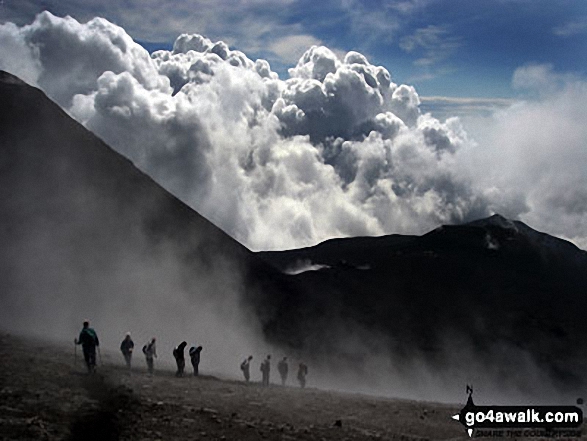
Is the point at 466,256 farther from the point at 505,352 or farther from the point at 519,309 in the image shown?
the point at 505,352

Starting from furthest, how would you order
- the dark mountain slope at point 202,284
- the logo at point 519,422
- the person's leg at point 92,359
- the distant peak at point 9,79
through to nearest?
the distant peak at point 9,79 → the dark mountain slope at point 202,284 → the logo at point 519,422 → the person's leg at point 92,359

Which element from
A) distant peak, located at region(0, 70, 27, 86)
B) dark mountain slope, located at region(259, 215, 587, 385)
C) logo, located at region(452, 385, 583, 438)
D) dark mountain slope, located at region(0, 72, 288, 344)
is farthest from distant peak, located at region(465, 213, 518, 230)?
logo, located at region(452, 385, 583, 438)

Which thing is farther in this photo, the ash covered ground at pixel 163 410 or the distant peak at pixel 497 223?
the distant peak at pixel 497 223

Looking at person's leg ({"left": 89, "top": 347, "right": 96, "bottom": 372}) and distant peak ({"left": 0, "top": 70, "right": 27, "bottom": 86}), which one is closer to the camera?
person's leg ({"left": 89, "top": 347, "right": 96, "bottom": 372})

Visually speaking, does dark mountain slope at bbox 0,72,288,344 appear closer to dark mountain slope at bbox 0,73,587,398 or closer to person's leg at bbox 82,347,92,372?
dark mountain slope at bbox 0,73,587,398

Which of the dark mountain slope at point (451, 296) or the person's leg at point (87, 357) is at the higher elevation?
the dark mountain slope at point (451, 296)

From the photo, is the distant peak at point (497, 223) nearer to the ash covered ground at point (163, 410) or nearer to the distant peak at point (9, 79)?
the distant peak at point (9, 79)

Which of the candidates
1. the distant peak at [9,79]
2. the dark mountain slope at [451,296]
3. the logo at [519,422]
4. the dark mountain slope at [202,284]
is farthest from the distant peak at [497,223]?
the logo at [519,422]

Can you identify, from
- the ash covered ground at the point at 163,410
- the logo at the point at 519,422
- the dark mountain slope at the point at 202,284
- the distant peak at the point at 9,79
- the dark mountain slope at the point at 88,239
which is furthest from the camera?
the distant peak at the point at 9,79

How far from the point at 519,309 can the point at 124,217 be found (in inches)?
3277

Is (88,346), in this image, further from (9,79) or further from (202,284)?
(9,79)

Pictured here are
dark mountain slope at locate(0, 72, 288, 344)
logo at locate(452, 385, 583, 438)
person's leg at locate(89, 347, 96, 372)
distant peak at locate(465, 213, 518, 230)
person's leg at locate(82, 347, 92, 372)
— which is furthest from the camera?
distant peak at locate(465, 213, 518, 230)

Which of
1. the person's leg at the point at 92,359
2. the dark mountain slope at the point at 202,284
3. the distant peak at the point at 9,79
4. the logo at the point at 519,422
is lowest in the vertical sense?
the logo at the point at 519,422

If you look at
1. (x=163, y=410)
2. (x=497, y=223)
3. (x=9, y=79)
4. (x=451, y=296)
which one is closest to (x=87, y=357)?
(x=163, y=410)
